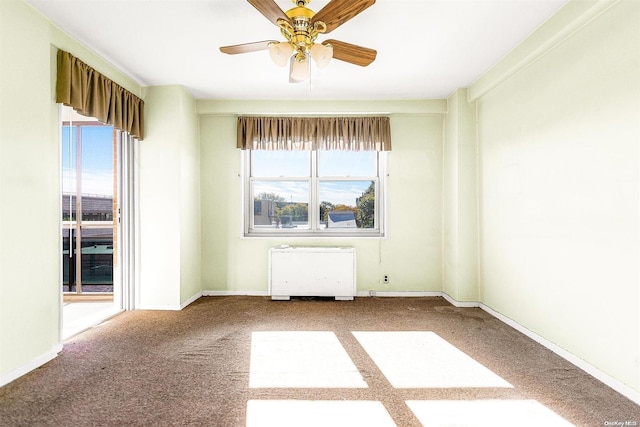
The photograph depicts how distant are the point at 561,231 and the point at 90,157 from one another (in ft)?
18.1

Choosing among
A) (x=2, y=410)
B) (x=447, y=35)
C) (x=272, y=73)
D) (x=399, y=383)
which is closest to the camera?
(x=2, y=410)

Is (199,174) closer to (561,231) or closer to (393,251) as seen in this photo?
(393,251)

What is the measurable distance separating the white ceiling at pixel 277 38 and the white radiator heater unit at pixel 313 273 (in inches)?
80.0

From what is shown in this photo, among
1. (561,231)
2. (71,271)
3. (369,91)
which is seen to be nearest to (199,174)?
(71,271)

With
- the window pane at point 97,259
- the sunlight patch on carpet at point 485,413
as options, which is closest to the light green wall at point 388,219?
the window pane at point 97,259

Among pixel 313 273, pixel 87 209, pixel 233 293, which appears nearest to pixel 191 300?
pixel 233 293

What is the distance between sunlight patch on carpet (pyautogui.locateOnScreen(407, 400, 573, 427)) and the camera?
73.5 inches

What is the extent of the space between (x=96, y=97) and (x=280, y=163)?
228cm

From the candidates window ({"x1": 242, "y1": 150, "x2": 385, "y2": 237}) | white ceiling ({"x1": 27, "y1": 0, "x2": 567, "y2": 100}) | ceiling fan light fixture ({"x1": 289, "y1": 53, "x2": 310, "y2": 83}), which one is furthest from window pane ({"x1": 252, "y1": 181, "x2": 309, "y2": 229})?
ceiling fan light fixture ({"x1": 289, "y1": 53, "x2": 310, "y2": 83})

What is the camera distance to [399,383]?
2.31 m

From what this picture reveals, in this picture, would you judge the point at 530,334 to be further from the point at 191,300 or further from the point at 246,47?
the point at 191,300

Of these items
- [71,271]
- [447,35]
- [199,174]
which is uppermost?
[447,35]

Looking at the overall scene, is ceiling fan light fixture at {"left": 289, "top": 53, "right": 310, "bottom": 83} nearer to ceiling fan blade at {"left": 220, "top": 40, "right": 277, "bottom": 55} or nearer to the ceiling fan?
the ceiling fan

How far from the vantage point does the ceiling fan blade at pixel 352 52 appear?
2.43 m
